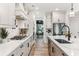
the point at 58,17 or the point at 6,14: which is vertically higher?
the point at 58,17

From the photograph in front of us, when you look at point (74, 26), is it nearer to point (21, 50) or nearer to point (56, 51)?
point (56, 51)

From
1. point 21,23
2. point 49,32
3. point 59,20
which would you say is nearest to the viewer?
point 21,23

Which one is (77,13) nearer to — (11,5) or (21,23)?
(11,5)

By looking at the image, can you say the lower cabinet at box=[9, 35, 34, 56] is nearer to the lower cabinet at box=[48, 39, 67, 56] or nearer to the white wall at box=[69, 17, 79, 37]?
the lower cabinet at box=[48, 39, 67, 56]

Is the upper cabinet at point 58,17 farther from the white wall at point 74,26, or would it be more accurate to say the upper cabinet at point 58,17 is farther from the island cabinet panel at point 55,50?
the island cabinet panel at point 55,50

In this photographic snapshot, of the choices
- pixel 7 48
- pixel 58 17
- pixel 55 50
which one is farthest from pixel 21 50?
pixel 58 17

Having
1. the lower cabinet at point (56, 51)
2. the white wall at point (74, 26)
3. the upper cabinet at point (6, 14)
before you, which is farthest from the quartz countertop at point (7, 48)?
the white wall at point (74, 26)

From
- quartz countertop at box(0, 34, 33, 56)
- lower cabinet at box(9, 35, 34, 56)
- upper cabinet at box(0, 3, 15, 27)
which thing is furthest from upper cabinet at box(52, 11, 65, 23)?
quartz countertop at box(0, 34, 33, 56)

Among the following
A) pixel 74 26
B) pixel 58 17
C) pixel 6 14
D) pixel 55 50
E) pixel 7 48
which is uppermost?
pixel 58 17

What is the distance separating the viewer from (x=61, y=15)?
7.86 meters

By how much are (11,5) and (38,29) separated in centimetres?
1377

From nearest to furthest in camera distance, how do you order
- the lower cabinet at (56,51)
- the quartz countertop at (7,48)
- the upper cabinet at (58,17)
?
the quartz countertop at (7,48)
the lower cabinet at (56,51)
the upper cabinet at (58,17)

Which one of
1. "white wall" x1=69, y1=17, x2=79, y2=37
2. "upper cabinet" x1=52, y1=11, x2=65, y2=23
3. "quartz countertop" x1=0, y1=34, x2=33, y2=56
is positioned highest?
"upper cabinet" x1=52, y1=11, x2=65, y2=23

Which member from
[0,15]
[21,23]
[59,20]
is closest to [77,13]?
[0,15]
